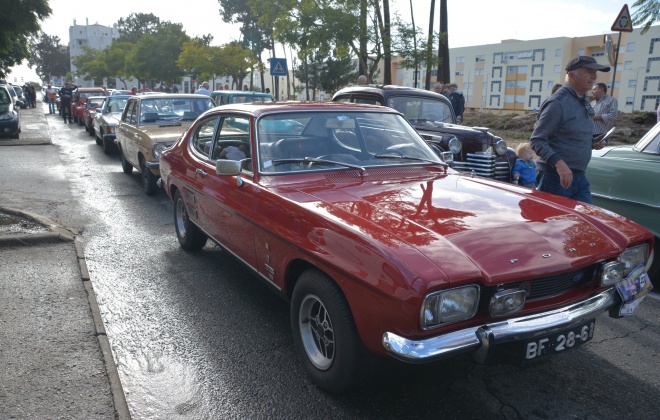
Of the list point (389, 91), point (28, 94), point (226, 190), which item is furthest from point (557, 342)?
point (28, 94)

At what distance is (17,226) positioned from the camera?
6188 mm

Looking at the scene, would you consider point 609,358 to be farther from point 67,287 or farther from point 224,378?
point 67,287

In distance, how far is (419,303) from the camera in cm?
244

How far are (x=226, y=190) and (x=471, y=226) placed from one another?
6.87 ft

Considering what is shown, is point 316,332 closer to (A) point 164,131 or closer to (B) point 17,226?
(B) point 17,226

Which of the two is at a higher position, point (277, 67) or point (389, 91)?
point (277, 67)

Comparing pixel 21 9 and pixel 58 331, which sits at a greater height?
pixel 21 9

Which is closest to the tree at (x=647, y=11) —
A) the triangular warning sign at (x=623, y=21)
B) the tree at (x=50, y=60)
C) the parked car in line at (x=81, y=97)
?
the triangular warning sign at (x=623, y=21)

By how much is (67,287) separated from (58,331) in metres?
0.90

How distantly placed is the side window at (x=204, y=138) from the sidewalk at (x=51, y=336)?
1.54 m

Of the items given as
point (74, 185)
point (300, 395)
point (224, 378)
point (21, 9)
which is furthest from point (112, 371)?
point (21, 9)

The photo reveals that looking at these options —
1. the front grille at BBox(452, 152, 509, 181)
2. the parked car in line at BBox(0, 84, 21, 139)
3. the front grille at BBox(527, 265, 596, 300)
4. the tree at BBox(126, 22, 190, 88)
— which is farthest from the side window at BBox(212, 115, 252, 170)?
the tree at BBox(126, 22, 190, 88)

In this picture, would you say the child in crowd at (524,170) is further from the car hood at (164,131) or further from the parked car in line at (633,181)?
the car hood at (164,131)

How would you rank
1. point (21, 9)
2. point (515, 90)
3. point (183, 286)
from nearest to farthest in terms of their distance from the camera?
point (183, 286) → point (21, 9) → point (515, 90)
